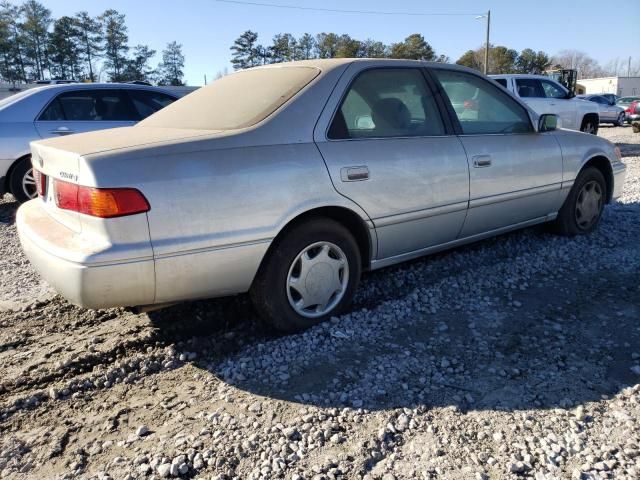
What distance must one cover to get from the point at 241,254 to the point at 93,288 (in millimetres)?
746

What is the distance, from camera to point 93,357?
3.03 meters

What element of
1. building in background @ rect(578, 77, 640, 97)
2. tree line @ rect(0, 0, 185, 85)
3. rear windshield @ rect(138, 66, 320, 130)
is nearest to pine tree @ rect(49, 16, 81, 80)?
tree line @ rect(0, 0, 185, 85)

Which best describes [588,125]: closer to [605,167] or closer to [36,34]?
[605,167]

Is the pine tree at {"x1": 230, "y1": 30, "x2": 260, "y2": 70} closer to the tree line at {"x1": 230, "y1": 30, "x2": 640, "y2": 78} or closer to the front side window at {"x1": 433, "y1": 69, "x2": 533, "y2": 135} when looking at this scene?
the tree line at {"x1": 230, "y1": 30, "x2": 640, "y2": 78}

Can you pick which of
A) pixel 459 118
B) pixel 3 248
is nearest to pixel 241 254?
pixel 459 118

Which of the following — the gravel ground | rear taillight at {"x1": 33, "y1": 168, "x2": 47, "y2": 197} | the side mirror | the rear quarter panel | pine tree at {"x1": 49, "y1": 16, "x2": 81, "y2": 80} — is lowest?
the gravel ground

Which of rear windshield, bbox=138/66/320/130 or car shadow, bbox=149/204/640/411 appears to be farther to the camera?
rear windshield, bbox=138/66/320/130

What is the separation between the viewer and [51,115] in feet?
21.8

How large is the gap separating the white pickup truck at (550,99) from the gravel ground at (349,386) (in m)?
9.51

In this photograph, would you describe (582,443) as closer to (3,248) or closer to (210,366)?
(210,366)

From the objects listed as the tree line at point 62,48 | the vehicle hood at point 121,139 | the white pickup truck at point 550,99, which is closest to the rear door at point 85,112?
the vehicle hood at point 121,139

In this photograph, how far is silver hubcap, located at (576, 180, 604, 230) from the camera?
16.8 feet

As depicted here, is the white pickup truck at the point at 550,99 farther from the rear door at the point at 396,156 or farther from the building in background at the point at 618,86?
the building in background at the point at 618,86

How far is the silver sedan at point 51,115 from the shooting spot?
21.0 feet
